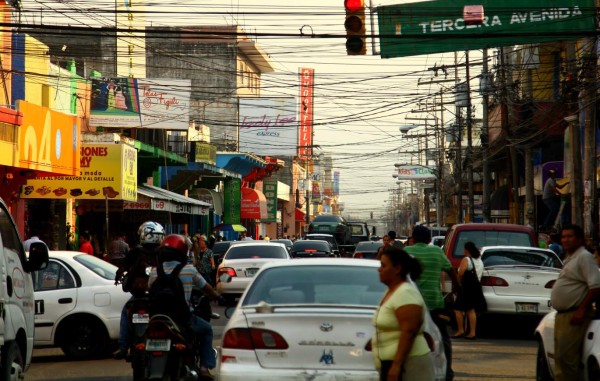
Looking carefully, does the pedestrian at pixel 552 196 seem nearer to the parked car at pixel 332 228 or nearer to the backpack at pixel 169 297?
the parked car at pixel 332 228

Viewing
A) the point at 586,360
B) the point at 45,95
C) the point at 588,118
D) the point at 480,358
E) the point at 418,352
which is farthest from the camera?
the point at 45,95

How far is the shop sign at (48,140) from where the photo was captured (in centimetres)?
2775

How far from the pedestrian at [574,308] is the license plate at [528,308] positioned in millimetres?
8533

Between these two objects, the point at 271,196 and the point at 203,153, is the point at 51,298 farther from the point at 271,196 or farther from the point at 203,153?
the point at 271,196

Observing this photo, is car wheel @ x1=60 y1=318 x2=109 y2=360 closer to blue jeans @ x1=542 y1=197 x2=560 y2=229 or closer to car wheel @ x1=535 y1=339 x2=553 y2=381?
car wheel @ x1=535 y1=339 x2=553 y2=381

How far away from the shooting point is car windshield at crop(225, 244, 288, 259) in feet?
92.0

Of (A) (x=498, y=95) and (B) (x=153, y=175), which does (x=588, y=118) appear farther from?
(B) (x=153, y=175)

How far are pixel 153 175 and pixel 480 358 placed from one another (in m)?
37.9

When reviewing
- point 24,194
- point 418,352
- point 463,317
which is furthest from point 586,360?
point 24,194

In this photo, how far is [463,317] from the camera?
19500mm

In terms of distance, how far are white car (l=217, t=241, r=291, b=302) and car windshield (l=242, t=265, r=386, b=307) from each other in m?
15.6

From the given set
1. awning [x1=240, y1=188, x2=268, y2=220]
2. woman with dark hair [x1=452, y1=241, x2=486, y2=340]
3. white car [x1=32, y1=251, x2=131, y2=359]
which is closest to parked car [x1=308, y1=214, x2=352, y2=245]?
awning [x1=240, y1=188, x2=268, y2=220]

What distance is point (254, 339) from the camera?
897cm

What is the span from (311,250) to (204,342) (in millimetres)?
28185
